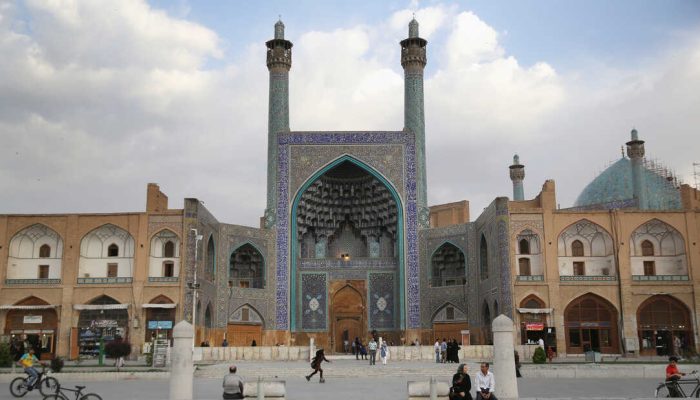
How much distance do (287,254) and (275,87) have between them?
733 cm

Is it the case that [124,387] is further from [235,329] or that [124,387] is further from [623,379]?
[235,329]

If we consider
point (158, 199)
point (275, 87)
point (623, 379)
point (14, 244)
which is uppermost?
point (275, 87)

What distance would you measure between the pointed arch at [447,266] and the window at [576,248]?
501 cm

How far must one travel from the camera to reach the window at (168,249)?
2769 cm

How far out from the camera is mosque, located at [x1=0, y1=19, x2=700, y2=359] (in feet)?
88.1

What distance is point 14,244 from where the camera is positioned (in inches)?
1096

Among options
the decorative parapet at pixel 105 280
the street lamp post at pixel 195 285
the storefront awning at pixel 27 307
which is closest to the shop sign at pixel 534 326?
the street lamp post at pixel 195 285

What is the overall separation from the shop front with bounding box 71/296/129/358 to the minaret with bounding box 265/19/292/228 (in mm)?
7792

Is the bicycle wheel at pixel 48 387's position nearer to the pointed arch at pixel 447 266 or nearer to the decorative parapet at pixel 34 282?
the decorative parapet at pixel 34 282

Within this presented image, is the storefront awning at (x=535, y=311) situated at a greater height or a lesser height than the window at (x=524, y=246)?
lesser

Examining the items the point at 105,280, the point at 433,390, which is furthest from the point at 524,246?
the point at 433,390

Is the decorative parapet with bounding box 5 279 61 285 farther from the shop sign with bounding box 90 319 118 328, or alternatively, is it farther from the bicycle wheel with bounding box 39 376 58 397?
the bicycle wheel with bounding box 39 376 58 397

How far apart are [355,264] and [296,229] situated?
3.08 m

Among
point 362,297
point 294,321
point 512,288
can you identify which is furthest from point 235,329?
point 512,288
